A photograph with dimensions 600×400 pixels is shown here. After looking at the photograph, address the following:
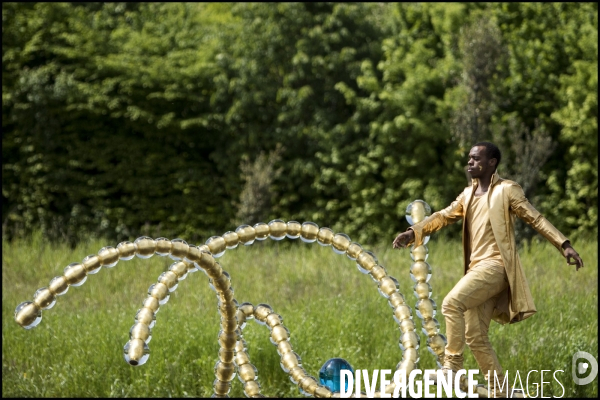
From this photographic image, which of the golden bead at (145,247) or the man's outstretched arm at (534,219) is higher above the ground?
the man's outstretched arm at (534,219)

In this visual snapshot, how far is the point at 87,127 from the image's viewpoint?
13.3 m

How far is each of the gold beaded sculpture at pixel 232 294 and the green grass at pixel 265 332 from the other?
2685 mm

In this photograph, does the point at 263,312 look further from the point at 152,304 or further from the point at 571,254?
the point at 571,254

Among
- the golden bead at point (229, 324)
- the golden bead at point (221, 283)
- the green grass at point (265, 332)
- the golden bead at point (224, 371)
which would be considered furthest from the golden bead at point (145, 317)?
the green grass at point (265, 332)

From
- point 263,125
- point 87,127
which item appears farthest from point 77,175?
point 263,125

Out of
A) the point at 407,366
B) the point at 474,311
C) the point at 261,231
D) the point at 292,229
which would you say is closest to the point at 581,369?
the point at 474,311

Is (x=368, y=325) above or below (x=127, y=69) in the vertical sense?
below

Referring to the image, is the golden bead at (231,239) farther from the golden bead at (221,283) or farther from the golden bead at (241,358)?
the golden bead at (241,358)

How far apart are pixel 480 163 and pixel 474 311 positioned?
0.59 meters

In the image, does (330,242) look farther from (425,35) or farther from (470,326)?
(425,35)

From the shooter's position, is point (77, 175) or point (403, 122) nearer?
point (403, 122)

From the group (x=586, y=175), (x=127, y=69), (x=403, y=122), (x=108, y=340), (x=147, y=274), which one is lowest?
(x=108, y=340)

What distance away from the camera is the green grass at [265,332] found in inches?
248

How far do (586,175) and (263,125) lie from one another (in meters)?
5.31
